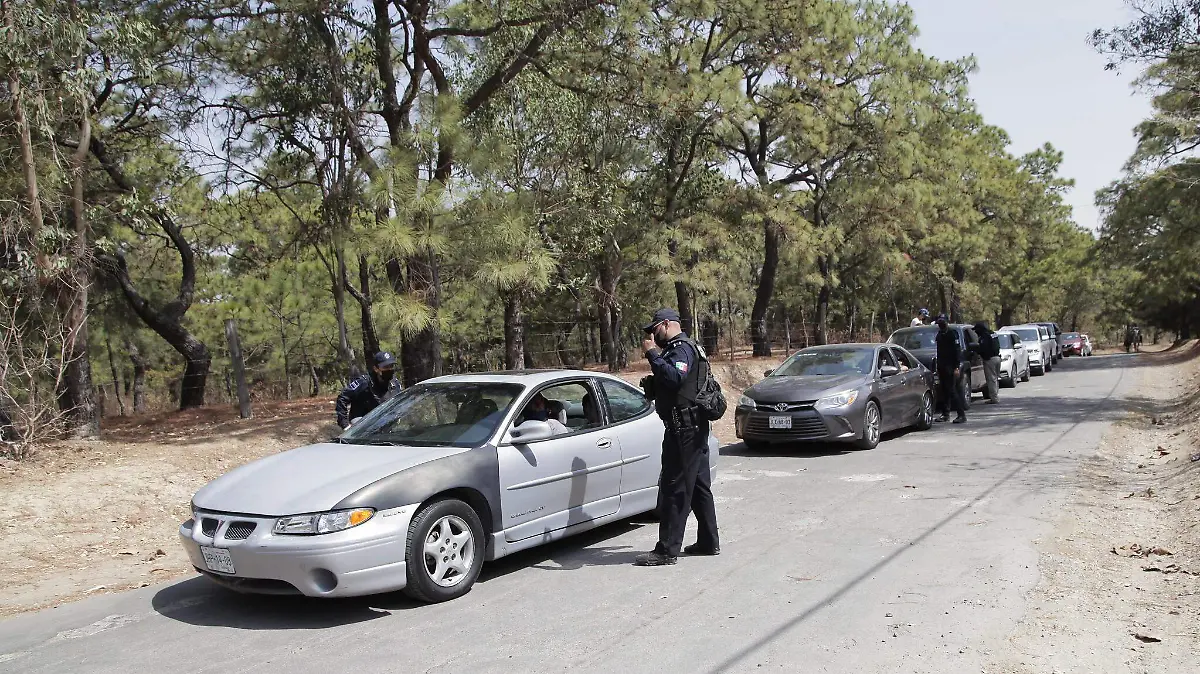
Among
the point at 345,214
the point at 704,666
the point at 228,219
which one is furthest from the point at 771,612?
the point at 228,219

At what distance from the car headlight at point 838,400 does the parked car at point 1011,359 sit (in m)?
12.4

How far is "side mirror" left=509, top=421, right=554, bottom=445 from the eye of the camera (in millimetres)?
6137

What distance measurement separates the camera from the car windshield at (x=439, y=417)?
6229 millimetres

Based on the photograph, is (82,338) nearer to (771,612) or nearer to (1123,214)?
(771,612)

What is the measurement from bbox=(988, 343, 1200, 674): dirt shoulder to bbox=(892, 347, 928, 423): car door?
2.88 meters

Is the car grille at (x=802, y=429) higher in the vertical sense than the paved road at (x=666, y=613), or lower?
higher

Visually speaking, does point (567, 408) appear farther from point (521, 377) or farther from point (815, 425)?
point (815, 425)

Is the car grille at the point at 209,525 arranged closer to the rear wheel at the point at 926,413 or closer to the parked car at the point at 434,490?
the parked car at the point at 434,490

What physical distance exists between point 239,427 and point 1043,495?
35.5 feet

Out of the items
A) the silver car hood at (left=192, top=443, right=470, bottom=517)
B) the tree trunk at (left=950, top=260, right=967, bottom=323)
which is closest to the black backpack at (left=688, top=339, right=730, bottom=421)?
the silver car hood at (left=192, top=443, right=470, bottom=517)

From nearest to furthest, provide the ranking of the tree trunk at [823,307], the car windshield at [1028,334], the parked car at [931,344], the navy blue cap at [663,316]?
the navy blue cap at [663,316] → the parked car at [931,344] → the car windshield at [1028,334] → the tree trunk at [823,307]

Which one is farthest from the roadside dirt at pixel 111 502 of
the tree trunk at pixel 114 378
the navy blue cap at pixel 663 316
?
the tree trunk at pixel 114 378

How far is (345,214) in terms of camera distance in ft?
40.2

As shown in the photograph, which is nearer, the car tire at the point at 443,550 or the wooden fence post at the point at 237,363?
the car tire at the point at 443,550
